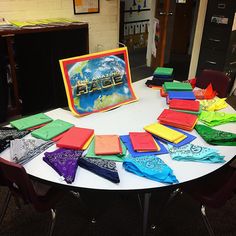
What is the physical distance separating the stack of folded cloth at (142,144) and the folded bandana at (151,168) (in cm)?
6

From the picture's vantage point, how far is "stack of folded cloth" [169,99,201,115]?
1.70 m

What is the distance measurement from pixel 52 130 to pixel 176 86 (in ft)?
3.41

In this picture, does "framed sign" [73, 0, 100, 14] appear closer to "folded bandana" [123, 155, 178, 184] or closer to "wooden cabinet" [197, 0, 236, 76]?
"wooden cabinet" [197, 0, 236, 76]

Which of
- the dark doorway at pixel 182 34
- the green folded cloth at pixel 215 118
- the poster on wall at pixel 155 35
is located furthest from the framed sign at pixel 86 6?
the green folded cloth at pixel 215 118

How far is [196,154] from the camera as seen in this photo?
128 cm

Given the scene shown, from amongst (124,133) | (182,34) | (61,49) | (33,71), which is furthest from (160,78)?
(182,34)

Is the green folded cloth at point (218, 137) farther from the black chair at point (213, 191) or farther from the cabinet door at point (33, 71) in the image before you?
the cabinet door at point (33, 71)

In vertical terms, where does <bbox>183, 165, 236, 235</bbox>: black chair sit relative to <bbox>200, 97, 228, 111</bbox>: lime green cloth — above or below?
below

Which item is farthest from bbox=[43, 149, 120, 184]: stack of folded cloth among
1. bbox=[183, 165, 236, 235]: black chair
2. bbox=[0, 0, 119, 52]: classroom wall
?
bbox=[0, 0, 119, 52]: classroom wall

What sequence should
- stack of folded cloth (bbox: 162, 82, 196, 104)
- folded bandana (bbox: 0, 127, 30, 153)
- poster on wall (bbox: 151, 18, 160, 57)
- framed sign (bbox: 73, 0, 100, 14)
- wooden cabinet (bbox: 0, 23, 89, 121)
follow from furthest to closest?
poster on wall (bbox: 151, 18, 160, 57)
framed sign (bbox: 73, 0, 100, 14)
wooden cabinet (bbox: 0, 23, 89, 121)
stack of folded cloth (bbox: 162, 82, 196, 104)
folded bandana (bbox: 0, 127, 30, 153)

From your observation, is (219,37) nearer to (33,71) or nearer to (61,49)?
(61,49)

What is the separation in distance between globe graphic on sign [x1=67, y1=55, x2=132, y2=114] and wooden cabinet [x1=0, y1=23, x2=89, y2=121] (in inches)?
51.0

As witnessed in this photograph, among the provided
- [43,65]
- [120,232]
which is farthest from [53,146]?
[43,65]

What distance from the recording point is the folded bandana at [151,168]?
44.4 inches
